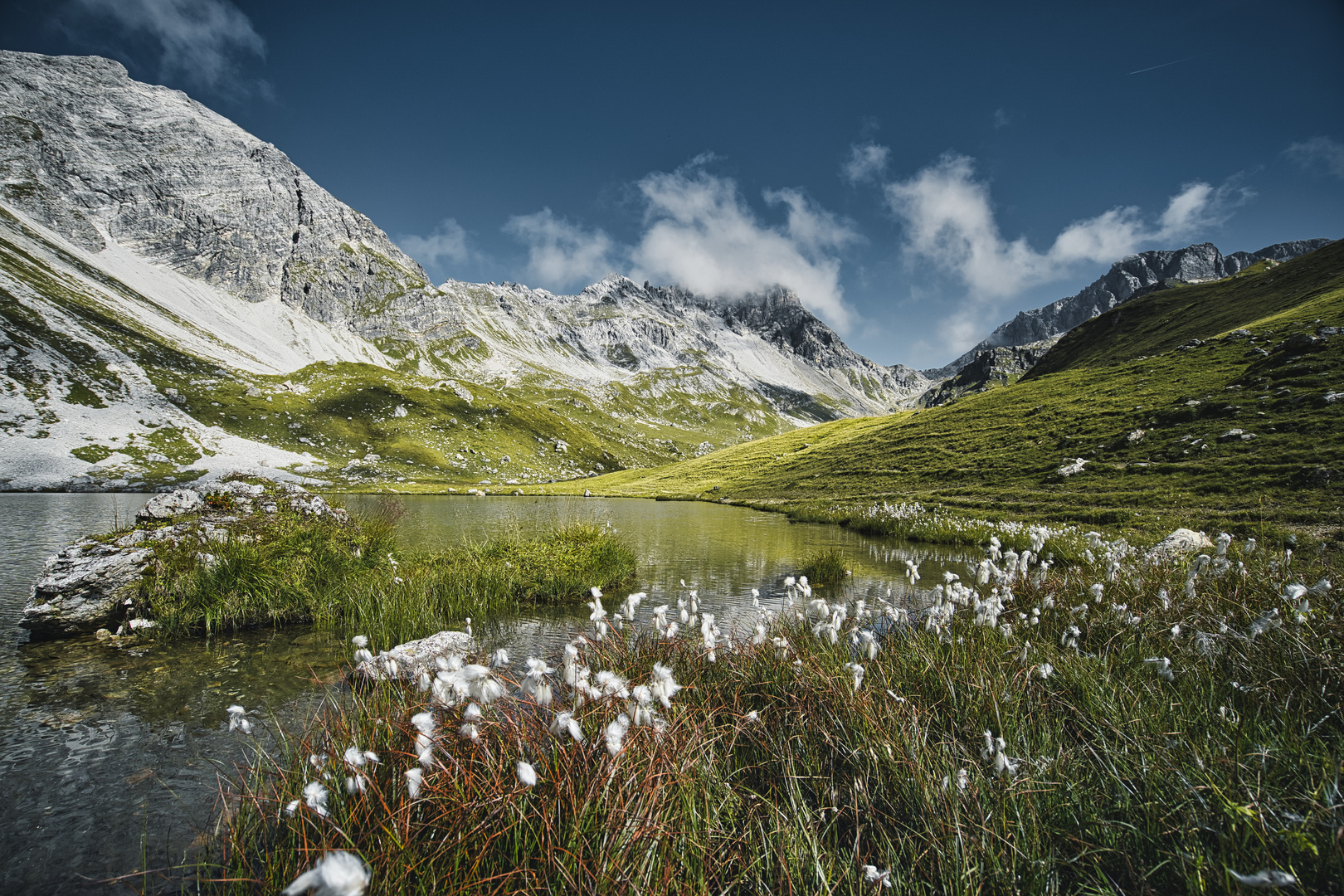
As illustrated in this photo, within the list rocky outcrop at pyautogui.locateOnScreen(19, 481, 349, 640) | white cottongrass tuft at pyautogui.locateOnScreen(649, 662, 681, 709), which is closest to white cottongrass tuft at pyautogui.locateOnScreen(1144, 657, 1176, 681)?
white cottongrass tuft at pyautogui.locateOnScreen(649, 662, 681, 709)

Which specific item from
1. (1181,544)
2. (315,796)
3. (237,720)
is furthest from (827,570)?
(315,796)

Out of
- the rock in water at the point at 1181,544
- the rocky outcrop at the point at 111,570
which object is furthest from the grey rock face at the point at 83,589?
the rock in water at the point at 1181,544

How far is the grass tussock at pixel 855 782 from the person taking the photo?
9.57 ft

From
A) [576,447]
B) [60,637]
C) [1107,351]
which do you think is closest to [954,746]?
[60,637]

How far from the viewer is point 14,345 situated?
82.3 meters

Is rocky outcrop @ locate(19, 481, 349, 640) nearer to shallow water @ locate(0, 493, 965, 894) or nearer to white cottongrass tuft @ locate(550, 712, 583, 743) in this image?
shallow water @ locate(0, 493, 965, 894)

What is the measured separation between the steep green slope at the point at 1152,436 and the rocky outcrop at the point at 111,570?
29.7 m

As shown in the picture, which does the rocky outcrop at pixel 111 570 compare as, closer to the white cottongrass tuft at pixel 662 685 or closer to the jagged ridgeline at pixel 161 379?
the white cottongrass tuft at pixel 662 685

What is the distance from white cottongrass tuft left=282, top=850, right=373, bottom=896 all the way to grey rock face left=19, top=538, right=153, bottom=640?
14412mm

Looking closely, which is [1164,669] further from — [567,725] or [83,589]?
[83,589]

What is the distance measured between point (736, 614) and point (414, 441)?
12541cm

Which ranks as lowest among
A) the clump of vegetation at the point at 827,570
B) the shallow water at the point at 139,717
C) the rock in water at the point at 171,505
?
the clump of vegetation at the point at 827,570

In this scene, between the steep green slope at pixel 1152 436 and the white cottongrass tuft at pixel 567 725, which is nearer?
the white cottongrass tuft at pixel 567 725

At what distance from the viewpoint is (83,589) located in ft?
35.4
